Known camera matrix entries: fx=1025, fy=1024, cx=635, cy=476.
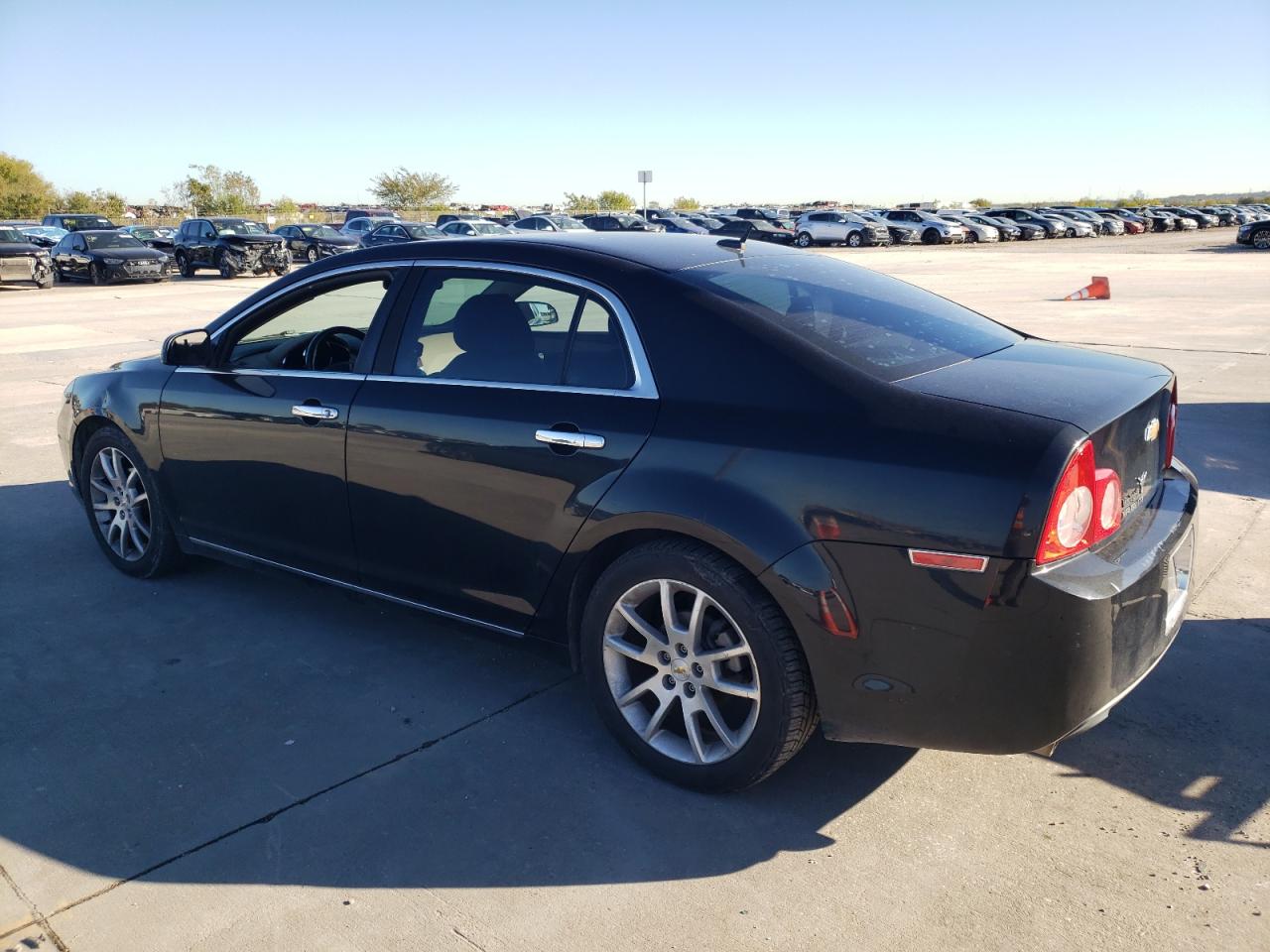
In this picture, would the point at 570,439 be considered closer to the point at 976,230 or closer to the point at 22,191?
the point at 976,230

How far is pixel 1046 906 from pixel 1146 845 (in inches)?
18.0

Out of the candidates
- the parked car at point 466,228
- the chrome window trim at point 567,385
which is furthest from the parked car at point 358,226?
the chrome window trim at point 567,385

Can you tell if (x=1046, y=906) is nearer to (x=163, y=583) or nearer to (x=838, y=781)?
(x=838, y=781)

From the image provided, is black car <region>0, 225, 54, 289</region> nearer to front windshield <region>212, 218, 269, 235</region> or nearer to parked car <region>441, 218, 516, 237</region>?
front windshield <region>212, 218, 269, 235</region>

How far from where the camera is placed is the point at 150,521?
4934 mm

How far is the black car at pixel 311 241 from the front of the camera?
32688mm

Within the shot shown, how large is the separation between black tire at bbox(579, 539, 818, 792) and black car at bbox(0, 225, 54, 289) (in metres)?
29.0

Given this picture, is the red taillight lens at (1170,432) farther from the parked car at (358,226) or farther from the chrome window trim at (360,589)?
the parked car at (358,226)

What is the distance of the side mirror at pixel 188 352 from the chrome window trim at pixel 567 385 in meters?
1.13

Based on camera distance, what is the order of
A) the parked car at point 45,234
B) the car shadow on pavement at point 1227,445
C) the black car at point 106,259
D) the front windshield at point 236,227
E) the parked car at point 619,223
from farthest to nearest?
the parked car at point 619,223
the parked car at point 45,234
the front windshield at point 236,227
the black car at point 106,259
the car shadow on pavement at point 1227,445

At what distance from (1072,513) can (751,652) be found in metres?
0.96

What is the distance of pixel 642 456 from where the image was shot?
3.14m

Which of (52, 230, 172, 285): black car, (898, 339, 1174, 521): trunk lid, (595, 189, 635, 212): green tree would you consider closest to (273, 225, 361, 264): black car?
(52, 230, 172, 285): black car

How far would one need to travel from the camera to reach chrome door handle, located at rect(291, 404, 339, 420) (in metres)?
3.99
